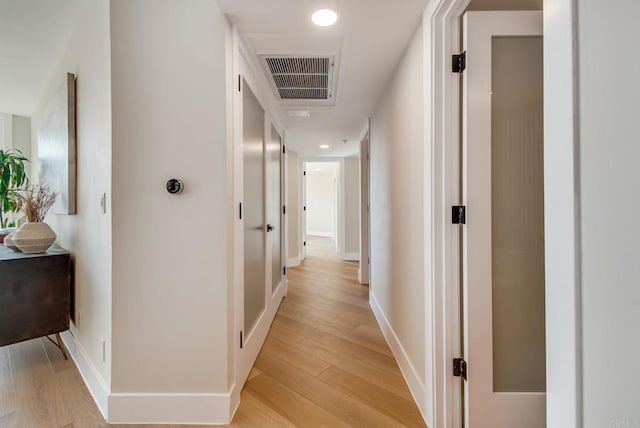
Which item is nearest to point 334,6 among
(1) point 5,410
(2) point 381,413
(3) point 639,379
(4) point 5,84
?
(3) point 639,379

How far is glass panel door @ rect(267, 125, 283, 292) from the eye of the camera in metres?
2.82

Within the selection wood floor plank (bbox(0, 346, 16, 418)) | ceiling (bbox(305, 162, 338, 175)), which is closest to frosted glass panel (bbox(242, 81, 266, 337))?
wood floor plank (bbox(0, 346, 16, 418))

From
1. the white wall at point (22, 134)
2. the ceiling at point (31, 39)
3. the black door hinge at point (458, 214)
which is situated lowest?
the black door hinge at point (458, 214)

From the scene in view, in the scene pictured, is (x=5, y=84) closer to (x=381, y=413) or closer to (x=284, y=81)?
(x=284, y=81)

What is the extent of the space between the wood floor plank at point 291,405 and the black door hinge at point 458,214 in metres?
1.19

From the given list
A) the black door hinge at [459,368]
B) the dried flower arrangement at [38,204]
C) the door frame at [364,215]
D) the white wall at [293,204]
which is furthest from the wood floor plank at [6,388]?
the white wall at [293,204]

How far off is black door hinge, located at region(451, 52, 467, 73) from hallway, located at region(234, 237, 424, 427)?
1790 millimetres

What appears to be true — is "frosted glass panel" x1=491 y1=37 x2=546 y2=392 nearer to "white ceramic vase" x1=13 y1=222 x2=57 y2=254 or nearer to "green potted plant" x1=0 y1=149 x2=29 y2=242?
"white ceramic vase" x1=13 y1=222 x2=57 y2=254

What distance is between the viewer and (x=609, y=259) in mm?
499

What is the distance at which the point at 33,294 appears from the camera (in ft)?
6.06

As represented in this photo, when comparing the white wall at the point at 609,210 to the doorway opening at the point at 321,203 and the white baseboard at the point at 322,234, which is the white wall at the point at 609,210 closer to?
the doorway opening at the point at 321,203

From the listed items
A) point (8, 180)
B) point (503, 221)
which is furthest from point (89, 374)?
point (503, 221)

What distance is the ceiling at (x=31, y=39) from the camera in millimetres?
1699

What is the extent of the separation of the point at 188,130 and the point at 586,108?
4.96 ft
